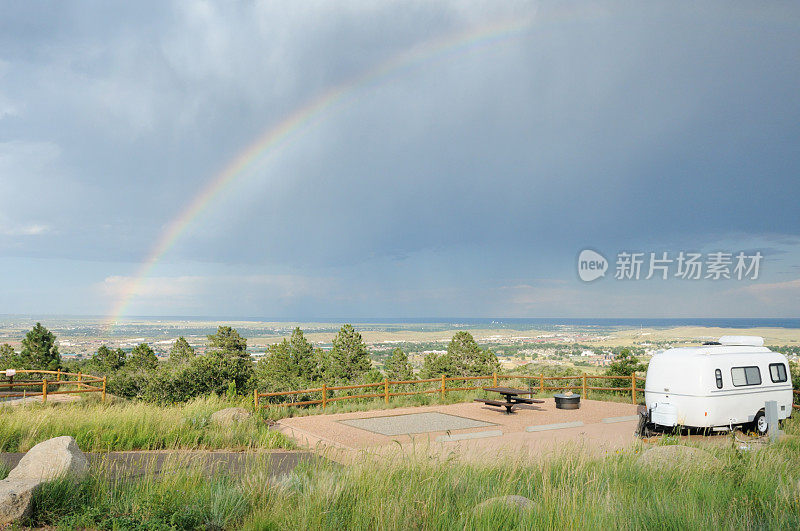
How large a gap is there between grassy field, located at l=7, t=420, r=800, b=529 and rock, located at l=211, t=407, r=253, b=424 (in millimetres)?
6005

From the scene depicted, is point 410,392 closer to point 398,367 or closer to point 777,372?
point 777,372

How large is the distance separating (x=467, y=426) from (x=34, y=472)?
34.9 ft

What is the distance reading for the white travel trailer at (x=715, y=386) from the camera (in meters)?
13.4

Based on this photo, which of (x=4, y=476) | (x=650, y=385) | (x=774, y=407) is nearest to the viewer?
(x=4, y=476)

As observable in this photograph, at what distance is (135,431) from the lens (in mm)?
10609

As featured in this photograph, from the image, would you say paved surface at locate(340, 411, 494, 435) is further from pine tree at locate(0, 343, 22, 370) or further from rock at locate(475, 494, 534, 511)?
pine tree at locate(0, 343, 22, 370)

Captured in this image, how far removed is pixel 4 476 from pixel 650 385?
13.3m

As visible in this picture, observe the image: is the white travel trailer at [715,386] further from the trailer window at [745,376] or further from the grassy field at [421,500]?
the grassy field at [421,500]

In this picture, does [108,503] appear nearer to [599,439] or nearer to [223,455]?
[223,455]

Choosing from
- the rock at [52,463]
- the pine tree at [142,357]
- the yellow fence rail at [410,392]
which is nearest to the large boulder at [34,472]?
the rock at [52,463]

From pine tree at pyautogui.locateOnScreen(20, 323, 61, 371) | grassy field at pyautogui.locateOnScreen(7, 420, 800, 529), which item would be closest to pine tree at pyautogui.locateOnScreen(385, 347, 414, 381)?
pine tree at pyautogui.locateOnScreen(20, 323, 61, 371)

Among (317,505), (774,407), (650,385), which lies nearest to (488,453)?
(317,505)

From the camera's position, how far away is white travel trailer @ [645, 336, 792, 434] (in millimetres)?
13406

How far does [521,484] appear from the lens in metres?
6.65
